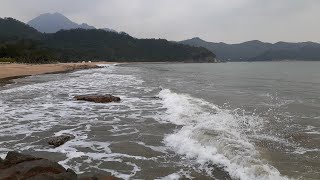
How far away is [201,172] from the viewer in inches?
384

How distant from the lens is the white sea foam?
9648mm

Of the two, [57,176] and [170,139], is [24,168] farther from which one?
[170,139]

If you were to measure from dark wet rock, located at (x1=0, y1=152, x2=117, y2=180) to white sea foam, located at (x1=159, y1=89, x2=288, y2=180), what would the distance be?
3741 millimetres

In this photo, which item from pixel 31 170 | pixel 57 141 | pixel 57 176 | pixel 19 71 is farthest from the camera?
pixel 19 71

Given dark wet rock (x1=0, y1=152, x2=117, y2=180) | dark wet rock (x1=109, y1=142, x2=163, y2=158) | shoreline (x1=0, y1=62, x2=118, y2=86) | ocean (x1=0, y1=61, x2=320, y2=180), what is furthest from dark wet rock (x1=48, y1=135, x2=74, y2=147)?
shoreline (x1=0, y1=62, x2=118, y2=86)

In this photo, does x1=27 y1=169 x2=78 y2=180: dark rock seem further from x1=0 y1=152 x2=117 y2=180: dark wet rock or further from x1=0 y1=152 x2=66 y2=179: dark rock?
x1=0 y1=152 x2=66 y2=179: dark rock

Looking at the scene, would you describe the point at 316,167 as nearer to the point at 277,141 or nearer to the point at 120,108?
the point at 277,141

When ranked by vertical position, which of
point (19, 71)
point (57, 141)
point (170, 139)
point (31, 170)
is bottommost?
point (19, 71)

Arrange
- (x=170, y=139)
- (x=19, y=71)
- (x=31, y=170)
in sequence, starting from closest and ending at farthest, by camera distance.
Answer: (x=31, y=170) → (x=170, y=139) → (x=19, y=71)

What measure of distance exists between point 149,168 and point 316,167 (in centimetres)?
465

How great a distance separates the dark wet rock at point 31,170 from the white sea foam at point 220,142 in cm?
374

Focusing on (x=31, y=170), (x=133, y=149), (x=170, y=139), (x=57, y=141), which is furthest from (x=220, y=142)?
(x=31, y=170)

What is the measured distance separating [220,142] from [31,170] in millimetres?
6638

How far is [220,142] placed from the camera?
39.9 ft
